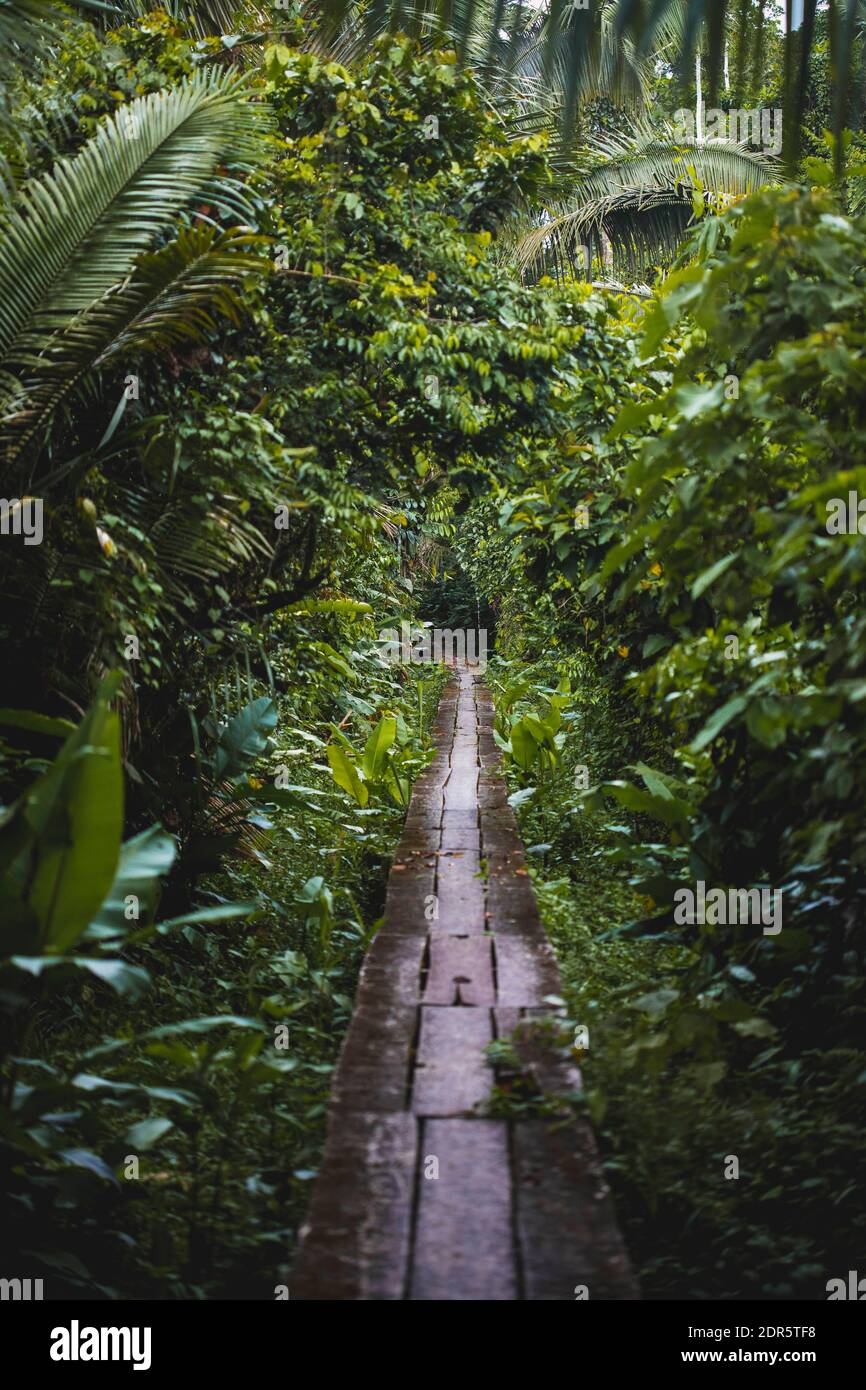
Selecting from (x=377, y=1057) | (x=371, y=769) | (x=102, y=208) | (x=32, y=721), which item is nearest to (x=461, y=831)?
(x=371, y=769)

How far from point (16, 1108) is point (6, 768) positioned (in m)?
1.84

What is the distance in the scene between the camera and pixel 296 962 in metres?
4.29

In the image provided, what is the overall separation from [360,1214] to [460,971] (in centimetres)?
136

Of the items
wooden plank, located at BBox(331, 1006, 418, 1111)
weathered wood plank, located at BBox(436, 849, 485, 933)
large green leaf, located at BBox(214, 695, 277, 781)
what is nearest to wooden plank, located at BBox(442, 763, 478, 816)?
weathered wood plank, located at BBox(436, 849, 485, 933)

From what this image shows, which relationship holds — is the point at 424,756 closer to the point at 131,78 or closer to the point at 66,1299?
the point at 131,78

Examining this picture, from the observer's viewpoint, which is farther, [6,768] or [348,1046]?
[6,768]

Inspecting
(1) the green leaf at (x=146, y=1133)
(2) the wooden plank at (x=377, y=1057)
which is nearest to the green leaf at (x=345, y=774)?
(2) the wooden plank at (x=377, y=1057)

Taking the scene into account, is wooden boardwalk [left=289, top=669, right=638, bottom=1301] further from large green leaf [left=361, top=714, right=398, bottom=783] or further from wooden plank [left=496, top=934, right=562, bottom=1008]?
large green leaf [left=361, top=714, right=398, bottom=783]

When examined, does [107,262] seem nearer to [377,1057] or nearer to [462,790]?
[377,1057]

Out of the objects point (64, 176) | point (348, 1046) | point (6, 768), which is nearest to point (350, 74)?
point (64, 176)

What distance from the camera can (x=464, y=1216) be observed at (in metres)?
2.12

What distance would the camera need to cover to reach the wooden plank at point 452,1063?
8.50 ft

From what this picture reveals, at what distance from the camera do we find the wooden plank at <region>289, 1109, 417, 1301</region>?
1.90 meters

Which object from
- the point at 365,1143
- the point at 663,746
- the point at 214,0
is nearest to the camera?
the point at 365,1143
